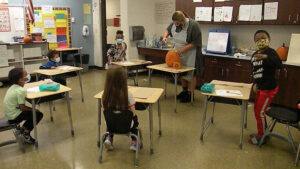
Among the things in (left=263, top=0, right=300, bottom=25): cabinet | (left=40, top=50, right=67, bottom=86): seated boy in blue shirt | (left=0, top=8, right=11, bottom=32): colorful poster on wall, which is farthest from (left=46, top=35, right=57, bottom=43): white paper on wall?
(left=263, top=0, right=300, bottom=25): cabinet

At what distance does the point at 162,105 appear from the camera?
15.9ft

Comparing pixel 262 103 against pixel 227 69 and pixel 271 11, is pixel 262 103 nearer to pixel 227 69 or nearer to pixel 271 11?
pixel 227 69

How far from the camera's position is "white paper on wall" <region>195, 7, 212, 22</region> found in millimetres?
5680

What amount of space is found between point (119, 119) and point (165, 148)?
0.93 metres

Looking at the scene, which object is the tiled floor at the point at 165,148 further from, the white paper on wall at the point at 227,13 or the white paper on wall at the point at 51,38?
the white paper on wall at the point at 51,38

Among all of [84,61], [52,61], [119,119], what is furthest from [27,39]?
[119,119]

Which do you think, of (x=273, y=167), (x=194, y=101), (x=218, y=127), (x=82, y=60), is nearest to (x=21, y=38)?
(x=82, y=60)

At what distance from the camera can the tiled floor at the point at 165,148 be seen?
2859 millimetres

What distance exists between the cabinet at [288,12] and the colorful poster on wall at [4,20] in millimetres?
6181

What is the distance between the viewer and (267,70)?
3105 mm

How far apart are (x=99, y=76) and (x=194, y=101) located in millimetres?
3273

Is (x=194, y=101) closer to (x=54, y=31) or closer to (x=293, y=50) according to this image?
(x=293, y=50)

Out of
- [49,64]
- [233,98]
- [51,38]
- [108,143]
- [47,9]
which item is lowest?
[108,143]

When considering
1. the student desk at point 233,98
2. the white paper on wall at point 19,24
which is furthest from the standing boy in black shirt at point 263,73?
the white paper on wall at point 19,24
